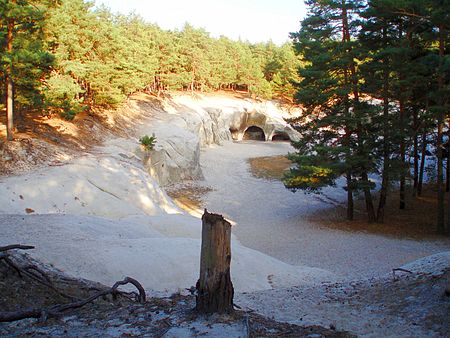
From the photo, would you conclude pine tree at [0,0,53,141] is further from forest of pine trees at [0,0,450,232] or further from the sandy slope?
the sandy slope

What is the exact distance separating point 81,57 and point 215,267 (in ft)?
71.8

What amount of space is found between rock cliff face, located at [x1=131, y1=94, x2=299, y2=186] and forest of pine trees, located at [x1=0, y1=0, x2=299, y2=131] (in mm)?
3428

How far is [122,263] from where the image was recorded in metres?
8.56

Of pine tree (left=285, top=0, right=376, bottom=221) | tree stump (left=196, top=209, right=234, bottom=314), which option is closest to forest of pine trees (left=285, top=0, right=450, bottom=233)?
pine tree (left=285, top=0, right=376, bottom=221)

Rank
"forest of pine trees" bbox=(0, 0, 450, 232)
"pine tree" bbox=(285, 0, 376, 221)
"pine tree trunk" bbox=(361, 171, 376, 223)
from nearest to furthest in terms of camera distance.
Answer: "forest of pine trees" bbox=(0, 0, 450, 232)
"pine tree" bbox=(285, 0, 376, 221)
"pine tree trunk" bbox=(361, 171, 376, 223)

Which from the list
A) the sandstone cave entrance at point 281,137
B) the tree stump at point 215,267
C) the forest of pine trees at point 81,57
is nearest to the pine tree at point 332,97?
the forest of pine trees at point 81,57

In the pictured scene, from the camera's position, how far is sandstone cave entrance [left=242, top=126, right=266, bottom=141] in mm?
57834

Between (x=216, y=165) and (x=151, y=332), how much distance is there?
101 feet

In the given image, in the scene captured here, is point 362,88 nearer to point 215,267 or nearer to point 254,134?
point 215,267

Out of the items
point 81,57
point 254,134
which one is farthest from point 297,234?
point 254,134

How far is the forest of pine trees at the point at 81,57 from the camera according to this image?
15.5 meters

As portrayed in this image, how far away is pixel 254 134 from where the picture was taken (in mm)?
58938

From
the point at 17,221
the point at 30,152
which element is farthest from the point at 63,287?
the point at 30,152

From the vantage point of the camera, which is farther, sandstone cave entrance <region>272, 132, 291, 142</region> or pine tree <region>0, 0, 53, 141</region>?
sandstone cave entrance <region>272, 132, 291, 142</region>
